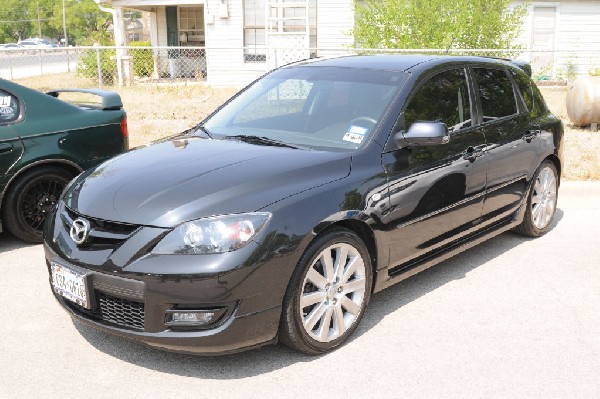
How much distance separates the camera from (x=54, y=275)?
12.1ft

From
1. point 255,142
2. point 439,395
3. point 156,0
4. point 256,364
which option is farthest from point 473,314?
point 156,0

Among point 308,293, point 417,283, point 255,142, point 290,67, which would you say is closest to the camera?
point 308,293

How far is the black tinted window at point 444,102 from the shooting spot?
4.45 meters

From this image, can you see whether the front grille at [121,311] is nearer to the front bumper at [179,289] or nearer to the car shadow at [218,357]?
the front bumper at [179,289]

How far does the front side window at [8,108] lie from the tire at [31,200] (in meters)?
0.46

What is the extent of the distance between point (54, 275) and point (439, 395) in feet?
7.10

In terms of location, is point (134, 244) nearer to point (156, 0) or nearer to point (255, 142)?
point (255, 142)

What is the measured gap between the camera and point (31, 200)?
566cm

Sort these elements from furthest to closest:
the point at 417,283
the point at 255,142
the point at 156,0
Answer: the point at 156,0, the point at 417,283, the point at 255,142

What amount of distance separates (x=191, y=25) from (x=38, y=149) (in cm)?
1851

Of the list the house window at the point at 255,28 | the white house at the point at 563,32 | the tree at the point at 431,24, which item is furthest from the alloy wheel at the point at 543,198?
the white house at the point at 563,32

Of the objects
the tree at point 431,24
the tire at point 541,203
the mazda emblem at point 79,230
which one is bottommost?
the tire at point 541,203

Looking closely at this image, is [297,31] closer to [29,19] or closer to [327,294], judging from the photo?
[327,294]

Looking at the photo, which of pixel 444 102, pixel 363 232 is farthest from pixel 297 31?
pixel 363 232
